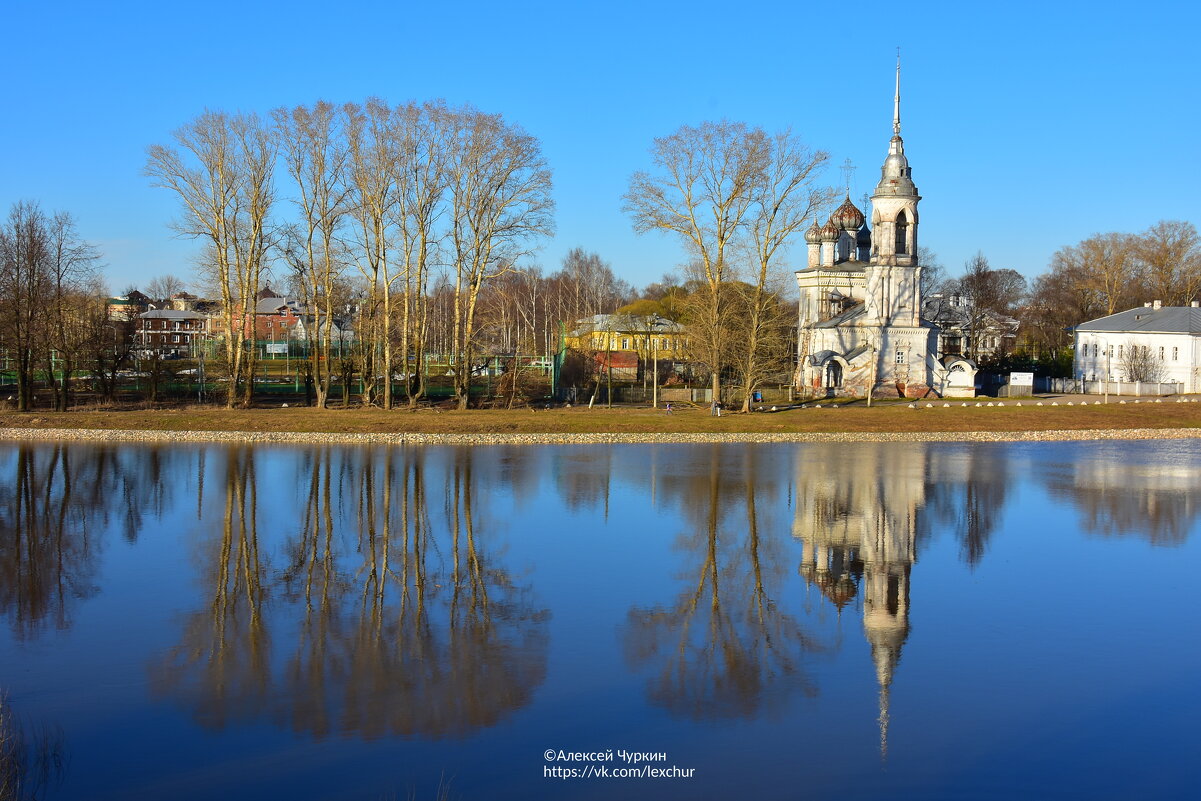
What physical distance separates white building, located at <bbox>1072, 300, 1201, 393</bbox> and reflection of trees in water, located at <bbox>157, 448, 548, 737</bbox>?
53.6 metres

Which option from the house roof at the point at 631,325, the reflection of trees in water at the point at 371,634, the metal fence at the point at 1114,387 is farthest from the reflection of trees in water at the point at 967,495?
the metal fence at the point at 1114,387

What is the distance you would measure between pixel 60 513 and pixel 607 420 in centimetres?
2109

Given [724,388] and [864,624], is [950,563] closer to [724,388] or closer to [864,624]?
[864,624]

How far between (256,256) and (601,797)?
39.1 m

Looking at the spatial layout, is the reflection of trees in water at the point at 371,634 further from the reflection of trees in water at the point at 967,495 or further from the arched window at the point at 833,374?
the arched window at the point at 833,374

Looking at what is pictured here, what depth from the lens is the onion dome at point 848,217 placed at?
73062 mm

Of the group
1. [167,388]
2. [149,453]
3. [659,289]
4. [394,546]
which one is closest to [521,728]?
[394,546]

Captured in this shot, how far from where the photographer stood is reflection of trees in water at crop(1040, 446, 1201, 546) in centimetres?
2121


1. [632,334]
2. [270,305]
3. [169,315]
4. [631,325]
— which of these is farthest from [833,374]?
[169,315]

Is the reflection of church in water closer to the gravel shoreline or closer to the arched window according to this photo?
the gravel shoreline

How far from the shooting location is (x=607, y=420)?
39.8m

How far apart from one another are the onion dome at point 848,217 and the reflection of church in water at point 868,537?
141 feet

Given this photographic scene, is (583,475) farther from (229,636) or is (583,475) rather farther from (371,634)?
(229,636)

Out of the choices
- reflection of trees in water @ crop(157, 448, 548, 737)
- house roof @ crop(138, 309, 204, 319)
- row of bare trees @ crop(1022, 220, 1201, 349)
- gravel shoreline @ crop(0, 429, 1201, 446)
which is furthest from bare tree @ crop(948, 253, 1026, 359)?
house roof @ crop(138, 309, 204, 319)
